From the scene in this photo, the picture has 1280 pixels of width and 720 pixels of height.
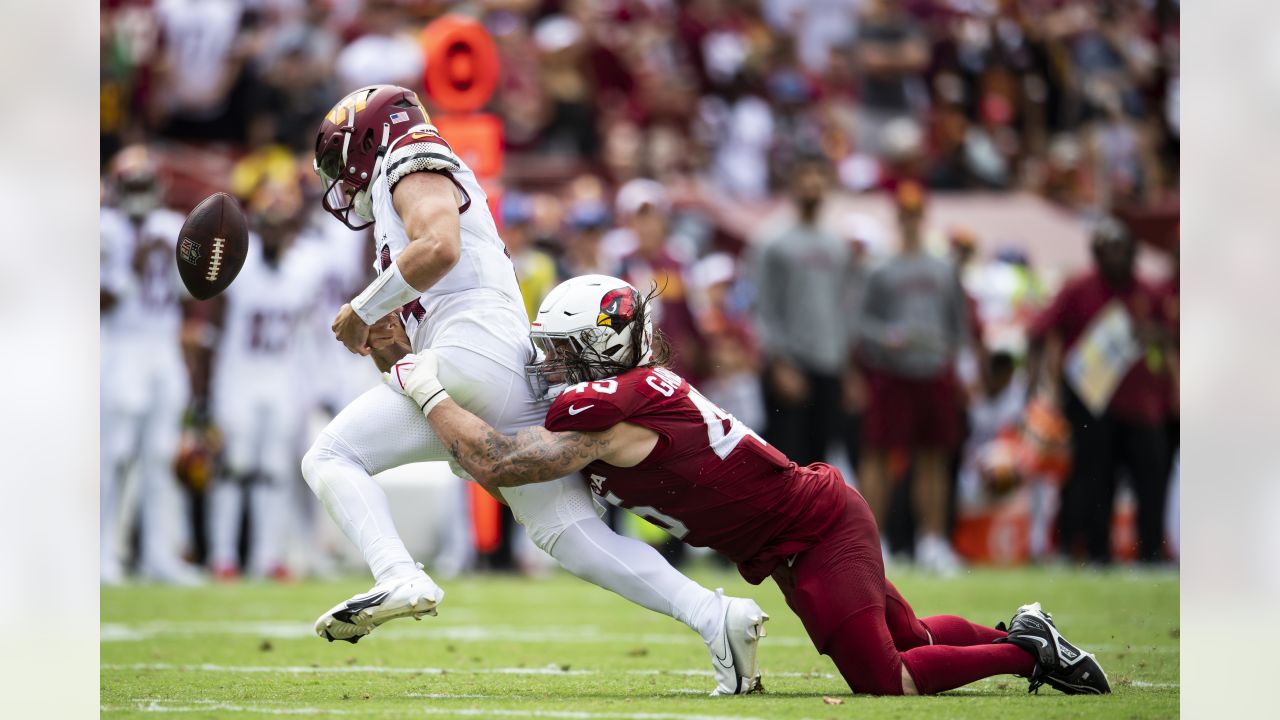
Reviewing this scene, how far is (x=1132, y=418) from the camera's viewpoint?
9836 mm

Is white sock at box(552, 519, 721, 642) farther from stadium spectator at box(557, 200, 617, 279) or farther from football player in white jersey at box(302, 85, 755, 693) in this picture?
stadium spectator at box(557, 200, 617, 279)

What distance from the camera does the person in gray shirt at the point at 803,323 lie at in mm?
10148

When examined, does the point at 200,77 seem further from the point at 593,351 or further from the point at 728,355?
the point at 593,351

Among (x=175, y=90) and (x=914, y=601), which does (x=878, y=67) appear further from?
(x=914, y=601)

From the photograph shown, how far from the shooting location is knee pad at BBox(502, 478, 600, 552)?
478 cm

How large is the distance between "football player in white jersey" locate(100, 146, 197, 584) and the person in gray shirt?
3.50 metres

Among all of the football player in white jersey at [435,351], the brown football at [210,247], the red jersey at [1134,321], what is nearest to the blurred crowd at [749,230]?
the red jersey at [1134,321]

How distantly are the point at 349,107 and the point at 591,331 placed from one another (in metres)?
1.03

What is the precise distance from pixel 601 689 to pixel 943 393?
18.7 ft

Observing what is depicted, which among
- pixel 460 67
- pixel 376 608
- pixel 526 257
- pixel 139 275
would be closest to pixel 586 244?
pixel 526 257

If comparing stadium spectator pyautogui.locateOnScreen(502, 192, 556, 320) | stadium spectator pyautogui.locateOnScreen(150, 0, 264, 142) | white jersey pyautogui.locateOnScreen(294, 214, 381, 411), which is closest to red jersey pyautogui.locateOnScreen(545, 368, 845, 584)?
stadium spectator pyautogui.locateOnScreen(502, 192, 556, 320)

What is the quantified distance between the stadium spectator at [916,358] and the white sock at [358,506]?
231 inches

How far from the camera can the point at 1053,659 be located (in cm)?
470

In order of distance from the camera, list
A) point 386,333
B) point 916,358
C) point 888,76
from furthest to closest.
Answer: point 888,76 → point 916,358 → point 386,333
